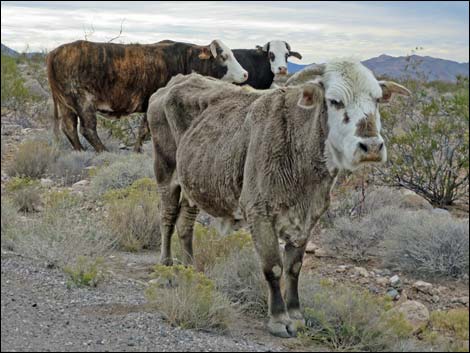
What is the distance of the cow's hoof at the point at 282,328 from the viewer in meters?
6.25

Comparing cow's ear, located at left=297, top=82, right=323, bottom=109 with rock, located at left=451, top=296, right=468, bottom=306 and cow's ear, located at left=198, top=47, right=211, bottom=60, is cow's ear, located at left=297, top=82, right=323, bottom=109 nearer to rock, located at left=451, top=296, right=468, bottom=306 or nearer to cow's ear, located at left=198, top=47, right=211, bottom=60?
rock, located at left=451, top=296, right=468, bottom=306

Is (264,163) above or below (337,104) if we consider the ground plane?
below

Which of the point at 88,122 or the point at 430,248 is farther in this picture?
the point at 88,122

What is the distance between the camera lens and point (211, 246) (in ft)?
27.8

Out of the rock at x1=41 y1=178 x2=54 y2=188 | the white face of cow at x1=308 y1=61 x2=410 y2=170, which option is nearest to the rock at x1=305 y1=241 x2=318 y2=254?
the white face of cow at x1=308 y1=61 x2=410 y2=170

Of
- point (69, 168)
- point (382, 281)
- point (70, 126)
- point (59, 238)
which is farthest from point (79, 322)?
point (70, 126)

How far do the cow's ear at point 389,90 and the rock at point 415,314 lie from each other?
1872 millimetres

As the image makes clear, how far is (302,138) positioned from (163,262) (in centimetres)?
283

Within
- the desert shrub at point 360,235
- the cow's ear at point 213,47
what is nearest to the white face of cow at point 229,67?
the cow's ear at point 213,47

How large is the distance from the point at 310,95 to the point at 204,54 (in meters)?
10.4

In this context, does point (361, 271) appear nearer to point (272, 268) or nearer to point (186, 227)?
point (186, 227)

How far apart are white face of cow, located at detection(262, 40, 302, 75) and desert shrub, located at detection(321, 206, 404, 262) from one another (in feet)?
29.0

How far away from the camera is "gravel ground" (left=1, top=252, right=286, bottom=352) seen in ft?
16.3

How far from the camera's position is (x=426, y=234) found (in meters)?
8.91
